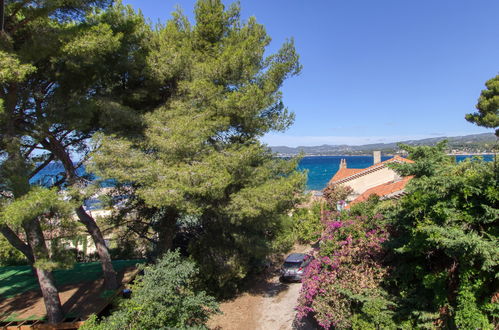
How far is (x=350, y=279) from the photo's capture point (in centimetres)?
683

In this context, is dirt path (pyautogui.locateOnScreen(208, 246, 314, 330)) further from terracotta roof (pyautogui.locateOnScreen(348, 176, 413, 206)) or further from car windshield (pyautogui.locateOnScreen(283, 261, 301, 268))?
terracotta roof (pyautogui.locateOnScreen(348, 176, 413, 206))

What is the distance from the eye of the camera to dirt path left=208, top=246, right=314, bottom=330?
9.35 m

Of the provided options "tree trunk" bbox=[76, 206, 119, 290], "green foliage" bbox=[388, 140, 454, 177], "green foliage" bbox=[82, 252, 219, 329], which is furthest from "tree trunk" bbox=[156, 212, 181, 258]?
"green foliage" bbox=[388, 140, 454, 177]

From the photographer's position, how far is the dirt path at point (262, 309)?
9.35 metres

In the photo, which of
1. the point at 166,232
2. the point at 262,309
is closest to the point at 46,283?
the point at 166,232

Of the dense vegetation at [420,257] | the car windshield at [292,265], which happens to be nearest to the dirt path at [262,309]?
the car windshield at [292,265]

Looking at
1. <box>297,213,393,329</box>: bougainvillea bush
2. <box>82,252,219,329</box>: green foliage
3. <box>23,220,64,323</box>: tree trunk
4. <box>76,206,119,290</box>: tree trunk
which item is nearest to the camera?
<box>82,252,219,329</box>: green foliage

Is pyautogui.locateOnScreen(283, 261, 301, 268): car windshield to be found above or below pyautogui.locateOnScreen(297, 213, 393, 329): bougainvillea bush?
below

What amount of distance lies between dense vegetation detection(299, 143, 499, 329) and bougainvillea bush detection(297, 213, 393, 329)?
2cm

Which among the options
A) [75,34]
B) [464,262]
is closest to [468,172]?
[464,262]

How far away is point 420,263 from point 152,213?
887 centimetres

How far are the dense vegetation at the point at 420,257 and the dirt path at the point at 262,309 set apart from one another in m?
2.31

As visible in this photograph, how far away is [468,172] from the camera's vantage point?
16.6ft

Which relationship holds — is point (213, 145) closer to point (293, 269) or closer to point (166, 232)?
point (166, 232)
